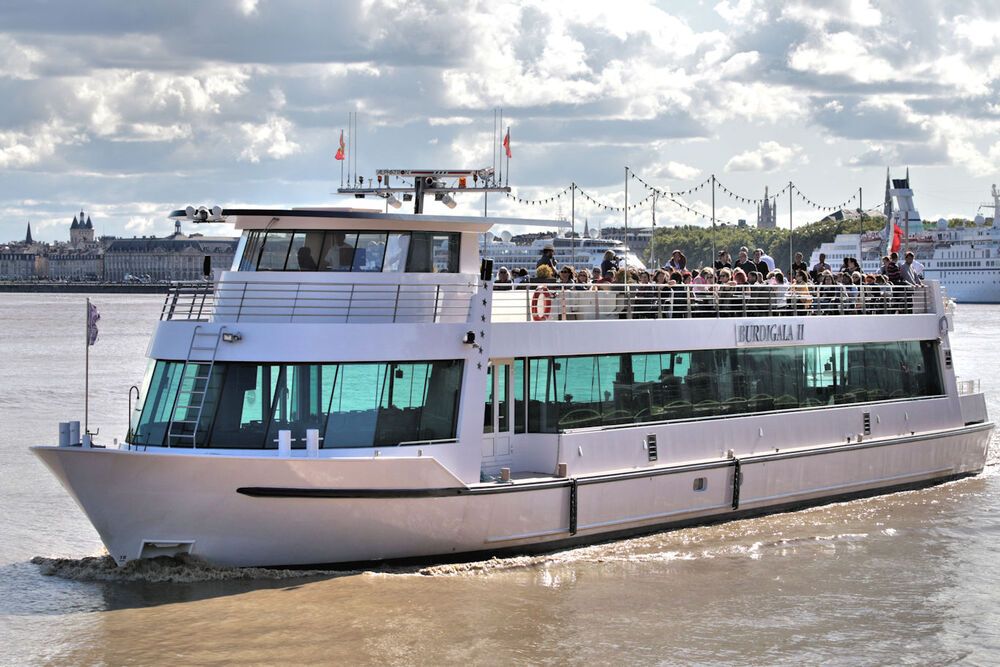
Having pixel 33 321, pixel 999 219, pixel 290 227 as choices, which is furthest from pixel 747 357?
pixel 999 219

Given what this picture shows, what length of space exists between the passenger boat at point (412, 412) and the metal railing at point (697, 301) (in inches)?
2.6

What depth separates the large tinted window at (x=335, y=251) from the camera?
13852 mm

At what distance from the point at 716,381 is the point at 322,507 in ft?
20.3

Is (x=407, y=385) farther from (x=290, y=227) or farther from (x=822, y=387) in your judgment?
(x=822, y=387)

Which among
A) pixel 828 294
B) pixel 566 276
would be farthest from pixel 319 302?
pixel 828 294

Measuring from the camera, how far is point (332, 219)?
1369 cm

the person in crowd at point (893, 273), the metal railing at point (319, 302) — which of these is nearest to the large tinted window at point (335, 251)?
the metal railing at point (319, 302)

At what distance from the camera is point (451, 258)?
14.4m

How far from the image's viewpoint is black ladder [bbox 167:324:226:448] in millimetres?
12883

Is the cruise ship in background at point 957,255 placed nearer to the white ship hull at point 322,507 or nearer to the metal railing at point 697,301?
the metal railing at point 697,301

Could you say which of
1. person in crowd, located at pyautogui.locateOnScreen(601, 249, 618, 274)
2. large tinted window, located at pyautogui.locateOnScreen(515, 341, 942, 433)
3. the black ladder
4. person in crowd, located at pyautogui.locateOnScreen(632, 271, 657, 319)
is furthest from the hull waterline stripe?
the black ladder

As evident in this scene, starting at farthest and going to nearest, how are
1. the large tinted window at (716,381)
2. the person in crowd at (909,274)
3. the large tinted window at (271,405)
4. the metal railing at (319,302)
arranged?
the person in crowd at (909,274), the large tinted window at (716,381), the metal railing at (319,302), the large tinted window at (271,405)

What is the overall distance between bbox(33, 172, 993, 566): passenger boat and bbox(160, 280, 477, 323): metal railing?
0.11 feet

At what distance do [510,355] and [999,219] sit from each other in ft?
453
